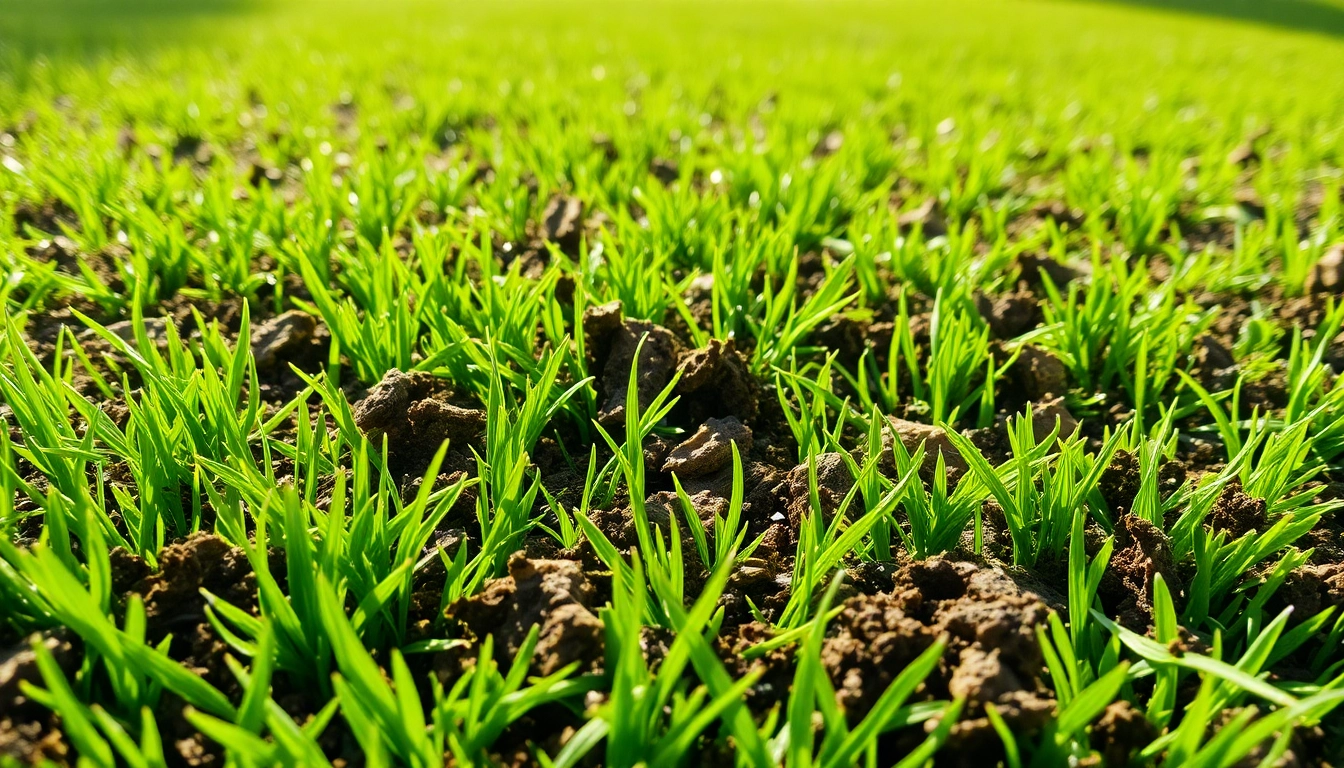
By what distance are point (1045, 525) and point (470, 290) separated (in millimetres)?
1224

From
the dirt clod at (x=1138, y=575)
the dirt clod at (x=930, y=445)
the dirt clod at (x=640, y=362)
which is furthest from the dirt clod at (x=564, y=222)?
the dirt clod at (x=1138, y=575)

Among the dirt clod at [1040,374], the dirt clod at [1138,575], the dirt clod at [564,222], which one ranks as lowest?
the dirt clod at [1138,575]

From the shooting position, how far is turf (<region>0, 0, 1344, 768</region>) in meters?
0.91

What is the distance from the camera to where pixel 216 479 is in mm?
1313

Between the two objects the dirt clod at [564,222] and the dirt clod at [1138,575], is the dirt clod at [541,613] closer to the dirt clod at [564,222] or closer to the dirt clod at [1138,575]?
the dirt clod at [1138,575]

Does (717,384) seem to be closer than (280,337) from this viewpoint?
Yes

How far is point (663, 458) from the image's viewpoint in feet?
4.83

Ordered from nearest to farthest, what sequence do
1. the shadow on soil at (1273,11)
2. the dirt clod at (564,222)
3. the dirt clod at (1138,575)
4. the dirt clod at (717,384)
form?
the dirt clod at (1138,575) → the dirt clod at (717,384) → the dirt clod at (564,222) → the shadow on soil at (1273,11)

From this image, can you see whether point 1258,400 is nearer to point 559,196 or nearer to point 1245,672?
point 1245,672

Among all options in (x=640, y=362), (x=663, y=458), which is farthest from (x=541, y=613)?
(x=640, y=362)

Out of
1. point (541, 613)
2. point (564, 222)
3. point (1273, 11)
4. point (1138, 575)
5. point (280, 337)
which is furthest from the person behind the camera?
point (1273, 11)

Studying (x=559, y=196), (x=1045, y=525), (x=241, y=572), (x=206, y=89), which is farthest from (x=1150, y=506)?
(x=206, y=89)

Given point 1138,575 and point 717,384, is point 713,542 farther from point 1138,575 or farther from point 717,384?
point 1138,575

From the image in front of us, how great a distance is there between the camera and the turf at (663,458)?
912mm
